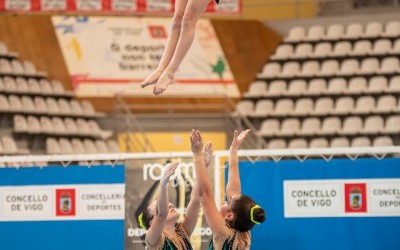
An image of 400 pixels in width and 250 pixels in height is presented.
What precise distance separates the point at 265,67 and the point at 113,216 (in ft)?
30.3

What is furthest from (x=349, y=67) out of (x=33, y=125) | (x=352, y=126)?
(x=33, y=125)

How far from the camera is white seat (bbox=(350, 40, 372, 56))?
17.0m

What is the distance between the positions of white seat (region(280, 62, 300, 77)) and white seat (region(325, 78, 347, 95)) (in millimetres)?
806

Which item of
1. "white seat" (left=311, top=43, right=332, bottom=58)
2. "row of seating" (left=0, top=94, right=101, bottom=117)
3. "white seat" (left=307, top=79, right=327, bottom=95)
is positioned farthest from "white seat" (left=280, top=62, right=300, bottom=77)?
"row of seating" (left=0, top=94, right=101, bottom=117)

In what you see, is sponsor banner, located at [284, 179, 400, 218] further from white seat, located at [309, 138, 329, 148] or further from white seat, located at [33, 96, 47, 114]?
white seat, located at [33, 96, 47, 114]

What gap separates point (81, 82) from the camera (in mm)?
16844

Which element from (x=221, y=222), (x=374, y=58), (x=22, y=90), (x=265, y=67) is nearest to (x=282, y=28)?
(x=265, y=67)

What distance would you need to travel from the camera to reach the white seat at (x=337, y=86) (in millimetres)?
16656

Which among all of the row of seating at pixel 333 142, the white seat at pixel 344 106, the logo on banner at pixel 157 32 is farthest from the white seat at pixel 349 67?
the logo on banner at pixel 157 32

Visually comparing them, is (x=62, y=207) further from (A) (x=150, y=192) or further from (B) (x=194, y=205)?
(B) (x=194, y=205)

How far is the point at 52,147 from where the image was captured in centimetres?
1553

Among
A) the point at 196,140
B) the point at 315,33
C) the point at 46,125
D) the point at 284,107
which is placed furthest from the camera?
the point at 315,33

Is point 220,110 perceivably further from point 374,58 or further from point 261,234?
point 261,234

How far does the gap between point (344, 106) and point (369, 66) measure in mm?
1007
